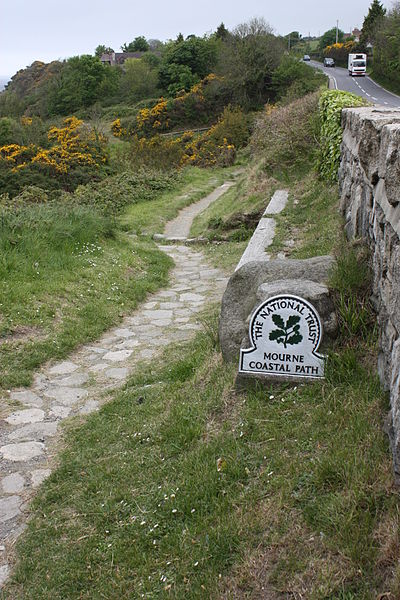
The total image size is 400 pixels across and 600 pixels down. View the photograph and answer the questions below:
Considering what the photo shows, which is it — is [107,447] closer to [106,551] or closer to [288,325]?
[106,551]

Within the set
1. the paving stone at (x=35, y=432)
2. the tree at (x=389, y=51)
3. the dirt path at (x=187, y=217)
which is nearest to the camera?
the paving stone at (x=35, y=432)

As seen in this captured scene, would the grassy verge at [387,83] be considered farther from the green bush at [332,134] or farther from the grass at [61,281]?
the grass at [61,281]

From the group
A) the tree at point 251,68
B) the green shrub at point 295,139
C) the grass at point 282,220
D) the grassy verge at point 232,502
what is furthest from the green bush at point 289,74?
the grassy verge at point 232,502

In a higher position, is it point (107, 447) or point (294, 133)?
point (294, 133)

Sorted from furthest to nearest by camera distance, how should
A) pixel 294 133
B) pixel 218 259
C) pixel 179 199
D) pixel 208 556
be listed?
pixel 179 199 → pixel 294 133 → pixel 218 259 → pixel 208 556

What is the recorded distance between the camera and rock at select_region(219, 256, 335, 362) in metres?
4.24

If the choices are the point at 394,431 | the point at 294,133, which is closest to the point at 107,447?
the point at 394,431

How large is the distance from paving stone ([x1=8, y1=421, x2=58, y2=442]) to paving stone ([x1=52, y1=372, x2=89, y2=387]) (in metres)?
0.68

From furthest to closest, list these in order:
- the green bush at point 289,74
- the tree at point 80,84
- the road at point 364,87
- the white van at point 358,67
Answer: the tree at point 80,84
the white van at point 358,67
the green bush at point 289,74
the road at point 364,87

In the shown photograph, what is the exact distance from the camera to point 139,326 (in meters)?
6.73

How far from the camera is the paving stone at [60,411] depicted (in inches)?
186

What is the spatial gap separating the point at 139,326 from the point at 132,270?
204 centimetres

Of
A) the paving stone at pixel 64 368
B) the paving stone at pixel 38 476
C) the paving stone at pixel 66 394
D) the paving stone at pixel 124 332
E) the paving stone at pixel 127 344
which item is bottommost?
Result: the paving stone at pixel 124 332

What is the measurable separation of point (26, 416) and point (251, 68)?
36.0 m
